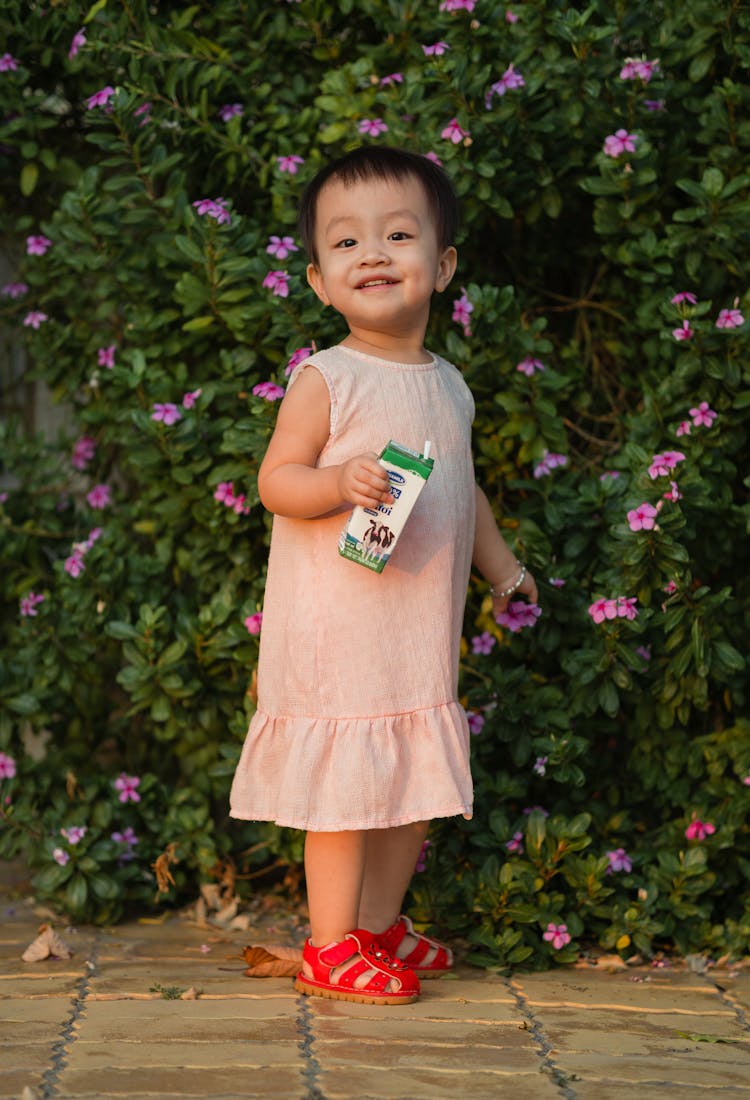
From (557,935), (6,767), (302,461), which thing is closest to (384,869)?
(557,935)

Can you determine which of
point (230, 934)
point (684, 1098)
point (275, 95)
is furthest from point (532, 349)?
point (684, 1098)

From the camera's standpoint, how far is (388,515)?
2.79 meters

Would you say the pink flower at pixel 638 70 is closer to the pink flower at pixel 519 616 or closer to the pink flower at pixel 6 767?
the pink flower at pixel 519 616

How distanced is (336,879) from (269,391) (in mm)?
1172

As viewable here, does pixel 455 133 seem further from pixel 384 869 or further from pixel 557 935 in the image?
pixel 557 935

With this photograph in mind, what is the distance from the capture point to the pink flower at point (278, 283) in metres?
3.55

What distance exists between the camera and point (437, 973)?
329 cm

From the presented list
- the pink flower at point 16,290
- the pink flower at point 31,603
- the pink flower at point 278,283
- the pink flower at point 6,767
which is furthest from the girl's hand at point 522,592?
the pink flower at point 16,290

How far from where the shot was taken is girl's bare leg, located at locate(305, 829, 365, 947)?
3.01 metres

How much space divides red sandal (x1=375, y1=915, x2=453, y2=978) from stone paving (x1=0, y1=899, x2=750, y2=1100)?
40mm

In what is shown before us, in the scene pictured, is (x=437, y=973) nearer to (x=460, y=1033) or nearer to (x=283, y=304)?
(x=460, y=1033)

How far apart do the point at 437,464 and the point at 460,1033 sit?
1078mm

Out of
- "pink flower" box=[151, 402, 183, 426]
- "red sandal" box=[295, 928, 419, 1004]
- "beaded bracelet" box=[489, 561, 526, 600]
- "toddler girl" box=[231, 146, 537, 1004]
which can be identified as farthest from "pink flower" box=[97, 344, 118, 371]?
"red sandal" box=[295, 928, 419, 1004]

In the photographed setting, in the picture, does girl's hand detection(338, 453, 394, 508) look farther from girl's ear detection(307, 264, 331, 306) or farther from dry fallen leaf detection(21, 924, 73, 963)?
dry fallen leaf detection(21, 924, 73, 963)
